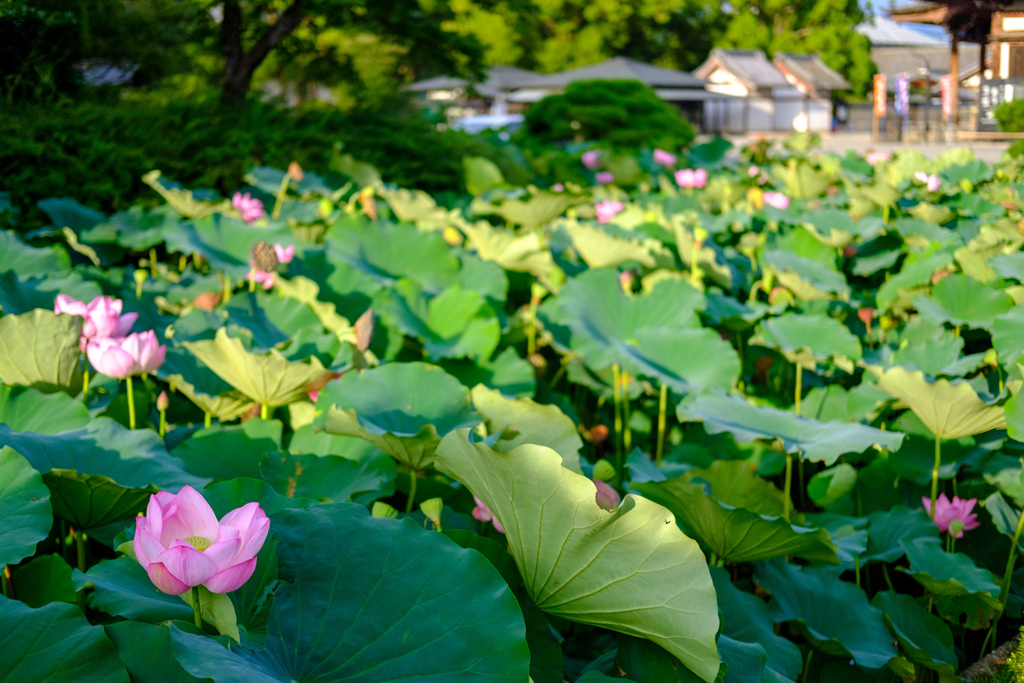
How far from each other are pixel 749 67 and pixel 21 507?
25.6 meters

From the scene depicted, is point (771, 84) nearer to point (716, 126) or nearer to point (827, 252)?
point (716, 126)

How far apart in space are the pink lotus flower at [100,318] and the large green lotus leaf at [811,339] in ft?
4.73

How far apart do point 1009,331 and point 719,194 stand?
321cm

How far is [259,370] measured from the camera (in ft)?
4.72

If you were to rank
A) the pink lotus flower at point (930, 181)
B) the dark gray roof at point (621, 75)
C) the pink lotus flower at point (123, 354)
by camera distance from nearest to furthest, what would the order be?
1. the pink lotus flower at point (123, 354)
2. the pink lotus flower at point (930, 181)
3. the dark gray roof at point (621, 75)

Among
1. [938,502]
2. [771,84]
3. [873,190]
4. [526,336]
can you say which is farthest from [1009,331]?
[771,84]

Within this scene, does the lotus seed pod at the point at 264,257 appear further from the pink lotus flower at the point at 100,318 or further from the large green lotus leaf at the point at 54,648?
the large green lotus leaf at the point at 54,648

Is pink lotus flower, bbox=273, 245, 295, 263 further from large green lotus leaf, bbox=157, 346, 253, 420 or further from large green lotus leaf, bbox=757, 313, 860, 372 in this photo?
large green lotus leaf, bbox=757, 313, 860, 372

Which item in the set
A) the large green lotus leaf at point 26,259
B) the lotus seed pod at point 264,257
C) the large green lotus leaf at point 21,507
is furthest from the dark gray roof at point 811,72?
the large green lotus leaf at point 21,507

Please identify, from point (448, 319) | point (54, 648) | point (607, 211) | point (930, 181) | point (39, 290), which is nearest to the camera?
point (54, 648)

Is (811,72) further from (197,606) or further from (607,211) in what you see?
(197,606)

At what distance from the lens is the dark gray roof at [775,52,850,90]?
23094 mm

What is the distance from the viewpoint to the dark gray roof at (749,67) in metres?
23.5

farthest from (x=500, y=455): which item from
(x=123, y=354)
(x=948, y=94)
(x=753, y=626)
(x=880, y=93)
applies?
(x=880, y=93)
